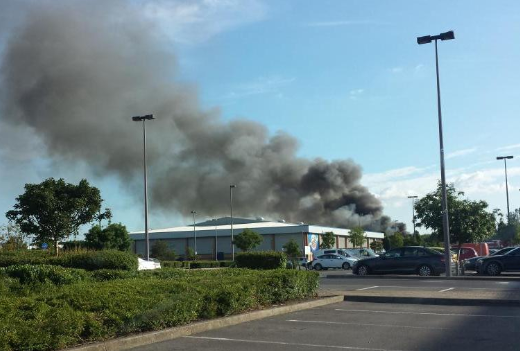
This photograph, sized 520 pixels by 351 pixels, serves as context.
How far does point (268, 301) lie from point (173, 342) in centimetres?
412

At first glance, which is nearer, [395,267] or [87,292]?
[87,292]

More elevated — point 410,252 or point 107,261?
point 107,261

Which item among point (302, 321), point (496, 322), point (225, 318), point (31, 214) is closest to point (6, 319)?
point (225, 318)

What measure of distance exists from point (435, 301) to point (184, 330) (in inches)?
267

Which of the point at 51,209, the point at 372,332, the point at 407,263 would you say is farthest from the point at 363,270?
the point at 372,332

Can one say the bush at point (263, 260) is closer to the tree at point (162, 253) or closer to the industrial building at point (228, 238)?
the tree at point (162, 253)

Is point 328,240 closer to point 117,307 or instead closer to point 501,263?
point 501,263

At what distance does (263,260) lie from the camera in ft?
64.2

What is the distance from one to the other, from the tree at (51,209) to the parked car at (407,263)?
46.3ft

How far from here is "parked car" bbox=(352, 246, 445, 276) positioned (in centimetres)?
2519

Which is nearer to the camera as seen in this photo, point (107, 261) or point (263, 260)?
point (107, 261)

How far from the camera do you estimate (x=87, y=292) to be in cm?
925

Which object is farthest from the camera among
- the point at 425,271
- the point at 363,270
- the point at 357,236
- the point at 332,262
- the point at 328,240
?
the point at 357,236

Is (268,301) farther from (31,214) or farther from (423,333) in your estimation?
(31,214)
